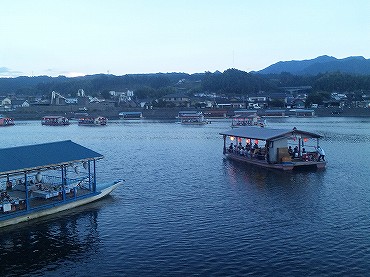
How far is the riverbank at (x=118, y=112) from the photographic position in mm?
89062

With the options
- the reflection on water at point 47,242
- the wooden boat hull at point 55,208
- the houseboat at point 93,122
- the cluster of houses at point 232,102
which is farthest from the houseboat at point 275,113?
the reflection on water at point 47,242

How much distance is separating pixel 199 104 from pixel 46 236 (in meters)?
90.8

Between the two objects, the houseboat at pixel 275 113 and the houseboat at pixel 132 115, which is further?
the houseboat at pixel 132 115

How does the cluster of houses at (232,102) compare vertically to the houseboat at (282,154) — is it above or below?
above

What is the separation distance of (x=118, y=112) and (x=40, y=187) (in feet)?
269

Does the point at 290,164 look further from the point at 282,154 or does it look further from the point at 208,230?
the point at 208,230

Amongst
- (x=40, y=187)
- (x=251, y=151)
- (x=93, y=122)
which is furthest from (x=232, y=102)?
(x=40, y=187)

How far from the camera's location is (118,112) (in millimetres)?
98500

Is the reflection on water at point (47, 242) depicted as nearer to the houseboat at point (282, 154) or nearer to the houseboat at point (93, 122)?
the houseboat at point (282, 154)

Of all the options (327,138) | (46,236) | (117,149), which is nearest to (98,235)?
(46,236)

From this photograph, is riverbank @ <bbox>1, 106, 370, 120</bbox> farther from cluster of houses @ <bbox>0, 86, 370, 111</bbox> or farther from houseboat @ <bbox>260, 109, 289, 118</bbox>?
cluster of houses @ <bbox>0, 86, 370, 111</bbox>

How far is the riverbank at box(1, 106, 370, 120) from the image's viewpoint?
8906cm

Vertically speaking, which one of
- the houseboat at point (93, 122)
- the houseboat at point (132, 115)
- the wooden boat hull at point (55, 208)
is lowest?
the wooden boat hull at point (55, 208)

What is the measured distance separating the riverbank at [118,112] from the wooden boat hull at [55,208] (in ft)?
245
